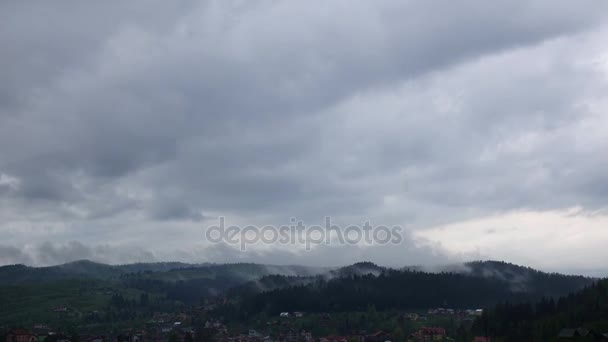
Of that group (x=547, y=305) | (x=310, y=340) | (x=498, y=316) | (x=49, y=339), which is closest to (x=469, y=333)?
(x=498, y=316)

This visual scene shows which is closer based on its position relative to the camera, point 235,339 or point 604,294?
point 604,294

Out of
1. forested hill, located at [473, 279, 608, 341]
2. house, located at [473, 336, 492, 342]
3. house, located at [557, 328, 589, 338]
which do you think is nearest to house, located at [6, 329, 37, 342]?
house, located at [473, 336, 492, 342]

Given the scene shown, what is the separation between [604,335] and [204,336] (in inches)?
4064

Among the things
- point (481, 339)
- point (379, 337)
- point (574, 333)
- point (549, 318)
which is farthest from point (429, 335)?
point (574, 333)

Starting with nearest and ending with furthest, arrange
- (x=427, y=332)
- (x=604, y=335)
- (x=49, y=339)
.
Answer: (x=604, y=335)
(x=49, y=339)
(x=427, y=332)

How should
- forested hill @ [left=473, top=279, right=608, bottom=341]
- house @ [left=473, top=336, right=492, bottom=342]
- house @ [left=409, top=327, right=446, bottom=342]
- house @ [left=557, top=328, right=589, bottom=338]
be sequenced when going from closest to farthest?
house @ [left=557, top=328, right=589, bottom=338] < forested hill @ [left=473, top=279, right=608, bottom=341] < house @ [left=473, top=336, right=492, bottom=342] < house @ [left=409, top=327, right=446, bottom=342]

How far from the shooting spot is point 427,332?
182 metres

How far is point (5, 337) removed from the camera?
16012cm

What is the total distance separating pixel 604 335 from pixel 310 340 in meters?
98.6

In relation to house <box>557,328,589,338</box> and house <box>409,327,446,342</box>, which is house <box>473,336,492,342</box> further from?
house <box>557,328,589,338</box>

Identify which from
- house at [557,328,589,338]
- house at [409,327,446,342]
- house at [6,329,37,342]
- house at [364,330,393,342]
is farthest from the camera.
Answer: house at [364,330,393,342]

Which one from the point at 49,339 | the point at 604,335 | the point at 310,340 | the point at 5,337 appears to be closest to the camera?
the point at 604,335

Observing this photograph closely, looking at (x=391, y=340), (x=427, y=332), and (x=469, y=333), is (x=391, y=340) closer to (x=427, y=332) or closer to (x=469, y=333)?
(x=427, y=332)

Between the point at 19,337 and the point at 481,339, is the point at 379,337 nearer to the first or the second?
the point at 481,339
